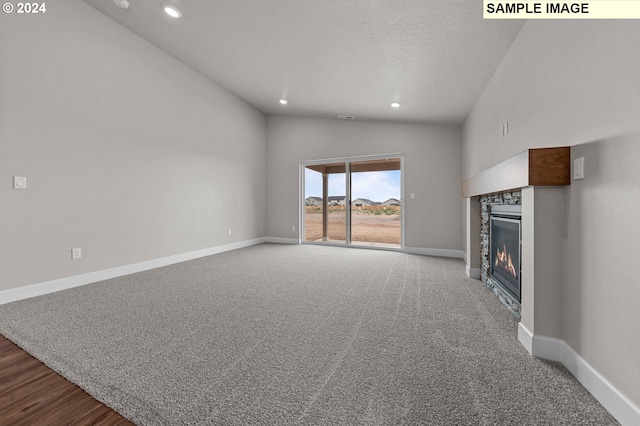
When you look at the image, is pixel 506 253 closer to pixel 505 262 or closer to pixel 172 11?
pixel 505 262

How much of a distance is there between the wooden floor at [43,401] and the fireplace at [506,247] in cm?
281

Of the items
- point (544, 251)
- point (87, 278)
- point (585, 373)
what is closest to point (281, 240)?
point (87, 278)

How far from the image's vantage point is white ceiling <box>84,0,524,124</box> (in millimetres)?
2346

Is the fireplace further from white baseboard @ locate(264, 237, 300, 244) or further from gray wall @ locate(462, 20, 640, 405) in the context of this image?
white baseboard @ locate(264, 237, 300, 244)

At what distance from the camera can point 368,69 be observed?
332 centimetres

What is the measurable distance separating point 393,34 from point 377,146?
3002 millimetres

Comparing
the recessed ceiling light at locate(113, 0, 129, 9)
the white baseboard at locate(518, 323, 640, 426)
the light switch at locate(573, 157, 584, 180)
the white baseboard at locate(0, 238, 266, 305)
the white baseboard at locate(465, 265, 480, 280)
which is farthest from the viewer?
the white baseboard at locate(465, 265, 480, 280)

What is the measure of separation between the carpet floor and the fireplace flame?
34cm

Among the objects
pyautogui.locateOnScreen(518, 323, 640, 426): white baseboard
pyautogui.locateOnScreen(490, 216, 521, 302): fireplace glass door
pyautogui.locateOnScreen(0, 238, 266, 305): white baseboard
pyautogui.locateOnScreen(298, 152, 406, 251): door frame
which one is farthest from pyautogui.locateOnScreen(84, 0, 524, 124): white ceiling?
pyautogui.locateOnScreen(0, 238, 266, 305): white baseboard

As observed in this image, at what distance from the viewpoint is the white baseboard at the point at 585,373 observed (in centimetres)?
109

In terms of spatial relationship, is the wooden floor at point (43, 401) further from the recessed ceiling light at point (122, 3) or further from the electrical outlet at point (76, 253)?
the recessed ceiling light at point (122, 3)

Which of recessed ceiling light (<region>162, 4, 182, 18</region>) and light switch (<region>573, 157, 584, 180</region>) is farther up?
recessed ceiling light (<region>162, 4, 182, 18</region>)

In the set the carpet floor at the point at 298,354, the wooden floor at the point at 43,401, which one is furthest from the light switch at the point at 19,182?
the wooden floor at the point at 43,401

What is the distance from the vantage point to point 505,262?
99.0 inches
